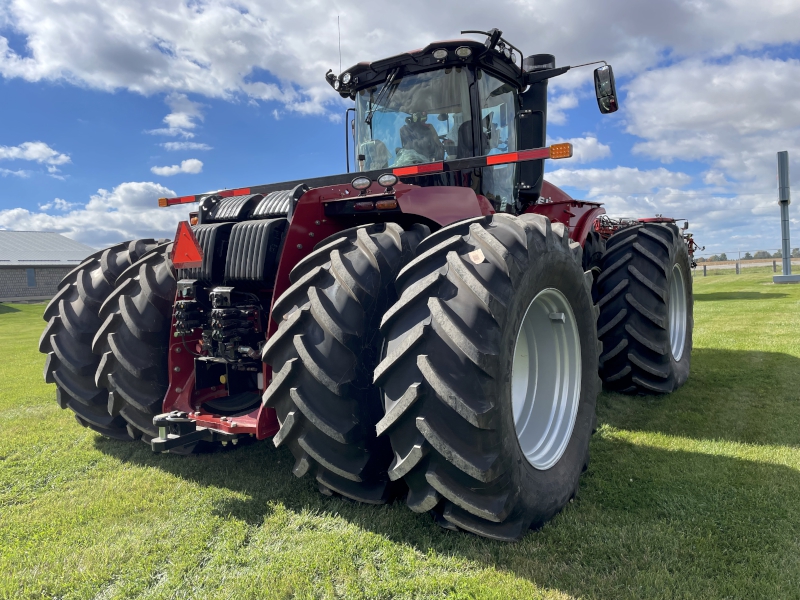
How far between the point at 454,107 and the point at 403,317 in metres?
2.26

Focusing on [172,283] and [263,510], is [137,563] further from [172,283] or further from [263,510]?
[172,283]

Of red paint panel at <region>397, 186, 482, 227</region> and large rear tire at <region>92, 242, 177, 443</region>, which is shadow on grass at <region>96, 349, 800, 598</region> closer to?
large rear tire at <region>92, 242, 177, 443</region>

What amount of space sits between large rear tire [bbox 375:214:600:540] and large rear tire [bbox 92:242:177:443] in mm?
1870

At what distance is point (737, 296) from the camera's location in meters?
17.3

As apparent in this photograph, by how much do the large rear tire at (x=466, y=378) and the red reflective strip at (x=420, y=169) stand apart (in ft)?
2.32

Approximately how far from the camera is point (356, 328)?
2.64 meters

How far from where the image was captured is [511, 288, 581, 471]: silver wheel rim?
10.8 feet

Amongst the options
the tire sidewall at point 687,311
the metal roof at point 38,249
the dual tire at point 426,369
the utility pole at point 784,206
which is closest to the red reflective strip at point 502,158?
the dual tire at point 426,369

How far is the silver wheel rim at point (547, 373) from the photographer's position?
3.30 metres

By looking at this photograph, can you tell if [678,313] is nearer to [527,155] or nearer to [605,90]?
[605,90]

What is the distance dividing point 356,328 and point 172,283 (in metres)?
1.74

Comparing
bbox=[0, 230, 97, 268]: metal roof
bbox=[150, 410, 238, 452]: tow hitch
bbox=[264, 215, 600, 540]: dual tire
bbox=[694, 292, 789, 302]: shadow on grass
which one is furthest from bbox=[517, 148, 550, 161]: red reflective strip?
bbox=[0, 230, 97, 268]: metal roof

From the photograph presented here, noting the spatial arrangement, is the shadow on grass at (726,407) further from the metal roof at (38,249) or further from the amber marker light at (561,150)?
the metal roof at (38,249)

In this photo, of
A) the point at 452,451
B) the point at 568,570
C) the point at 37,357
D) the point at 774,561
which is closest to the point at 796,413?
the point at 774,561
